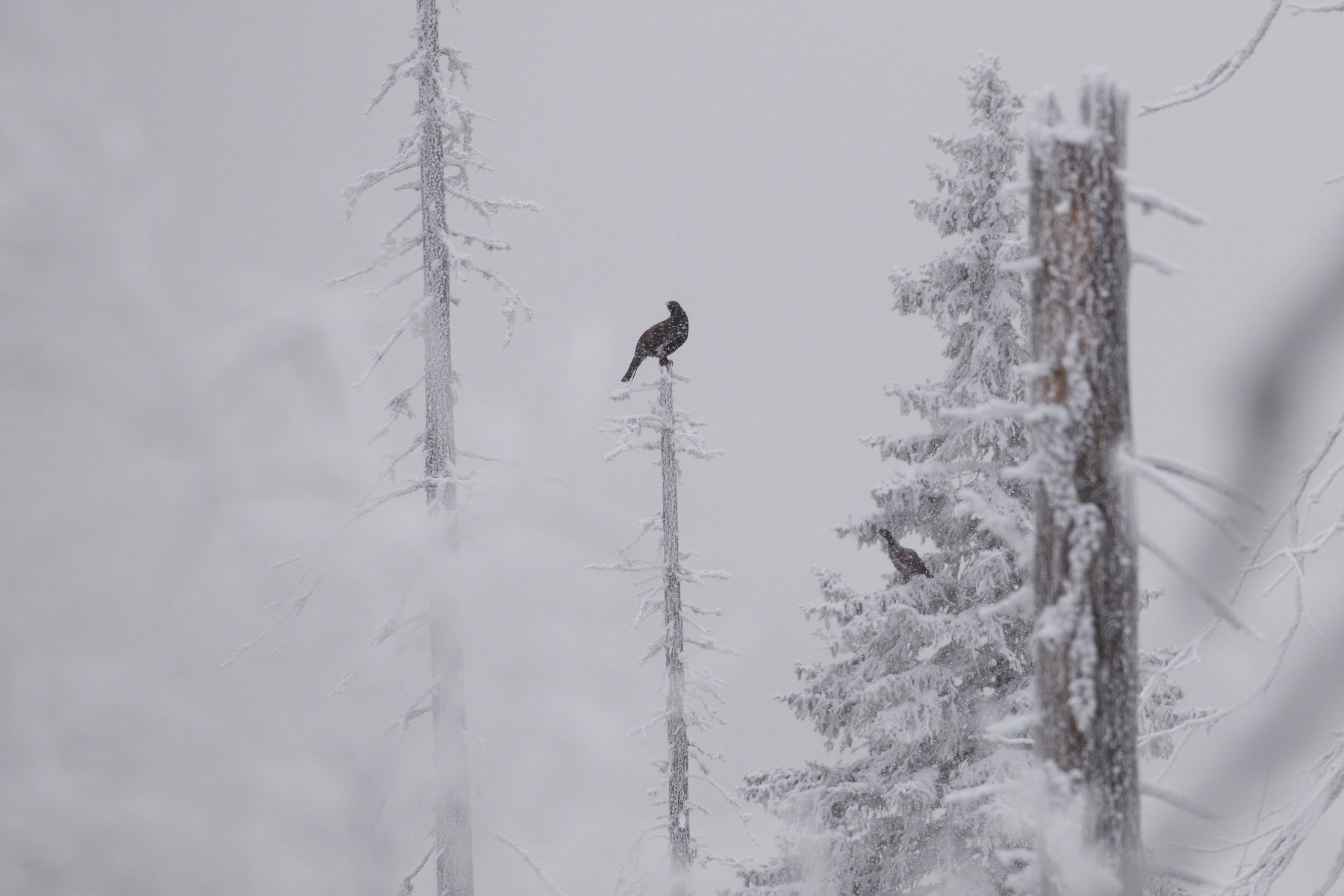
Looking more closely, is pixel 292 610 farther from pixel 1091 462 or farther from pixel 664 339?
pixel 1091 462

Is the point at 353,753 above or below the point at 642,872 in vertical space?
above

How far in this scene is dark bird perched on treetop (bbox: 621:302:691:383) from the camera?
1112 centimetres

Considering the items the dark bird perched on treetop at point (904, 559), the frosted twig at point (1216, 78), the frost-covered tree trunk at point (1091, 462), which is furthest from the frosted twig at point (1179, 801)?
the dark bird perched on treetop at point (904, 559)

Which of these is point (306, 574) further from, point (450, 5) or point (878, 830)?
point (450, 5)

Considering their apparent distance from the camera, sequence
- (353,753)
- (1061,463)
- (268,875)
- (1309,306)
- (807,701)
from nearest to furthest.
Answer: (1309,306) → (1061,463) → (268,875) → (353,753) → (807,701)

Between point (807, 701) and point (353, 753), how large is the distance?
399 cm

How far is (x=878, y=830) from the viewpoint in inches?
343

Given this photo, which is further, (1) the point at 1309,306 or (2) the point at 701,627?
(2) the point at 701,627

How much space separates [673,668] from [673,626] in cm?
47

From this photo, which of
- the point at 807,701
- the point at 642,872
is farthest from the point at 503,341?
the point at 642,872

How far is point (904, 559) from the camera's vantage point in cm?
840

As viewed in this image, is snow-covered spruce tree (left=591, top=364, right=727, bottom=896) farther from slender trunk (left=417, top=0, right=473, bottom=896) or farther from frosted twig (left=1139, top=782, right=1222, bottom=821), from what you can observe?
frosted twig (left=1139, top=782, right=1222, bottom=821)

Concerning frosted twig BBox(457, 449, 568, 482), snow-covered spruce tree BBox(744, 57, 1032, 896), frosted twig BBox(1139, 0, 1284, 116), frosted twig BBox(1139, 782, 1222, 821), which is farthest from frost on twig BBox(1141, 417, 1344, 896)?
frosted twig BBox(457, 449, 568, 482)

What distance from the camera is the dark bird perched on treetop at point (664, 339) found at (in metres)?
11.1
